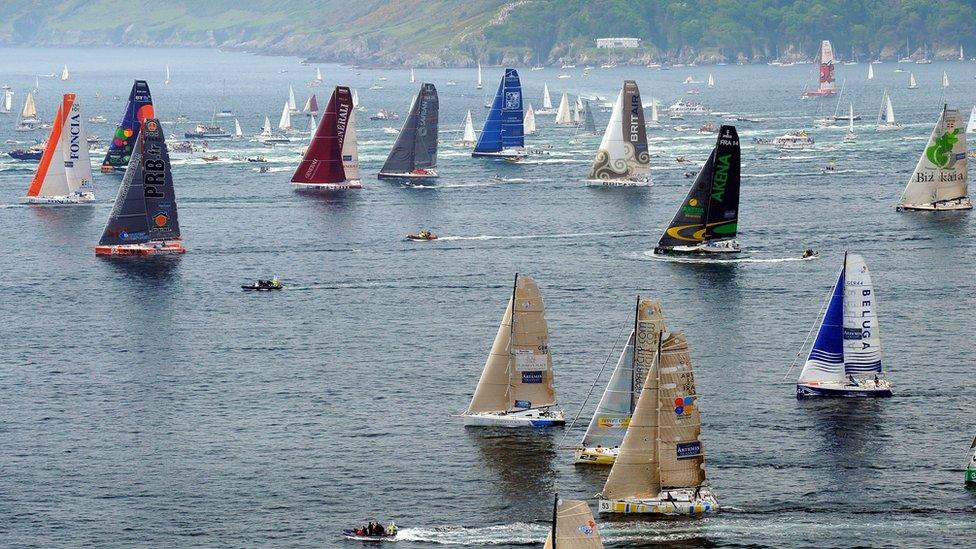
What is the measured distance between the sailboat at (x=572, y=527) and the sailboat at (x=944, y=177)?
13136 centimetres

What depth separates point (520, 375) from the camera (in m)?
99.1

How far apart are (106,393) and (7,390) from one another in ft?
24.1

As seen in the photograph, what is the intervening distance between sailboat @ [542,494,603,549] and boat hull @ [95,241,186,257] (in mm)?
106982

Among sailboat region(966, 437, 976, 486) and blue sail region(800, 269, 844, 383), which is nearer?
sailboat region(966, 437, 976, 486)

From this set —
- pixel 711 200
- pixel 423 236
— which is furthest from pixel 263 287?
pixel 711 200

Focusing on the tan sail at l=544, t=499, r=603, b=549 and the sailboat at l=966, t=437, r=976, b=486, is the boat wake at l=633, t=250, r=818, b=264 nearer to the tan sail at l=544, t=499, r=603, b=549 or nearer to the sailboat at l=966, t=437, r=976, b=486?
the sailboat at l=966, t=437, r=976, b=486

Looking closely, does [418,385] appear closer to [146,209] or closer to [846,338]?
[846,338]

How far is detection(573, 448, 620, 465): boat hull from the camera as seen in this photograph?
91.5 m

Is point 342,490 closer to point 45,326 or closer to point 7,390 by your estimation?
point 7,390

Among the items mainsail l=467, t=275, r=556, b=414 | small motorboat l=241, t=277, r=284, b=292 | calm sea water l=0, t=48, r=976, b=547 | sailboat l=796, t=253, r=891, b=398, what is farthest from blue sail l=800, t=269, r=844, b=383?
small motorboat l=241, t=277, r=284, b=292

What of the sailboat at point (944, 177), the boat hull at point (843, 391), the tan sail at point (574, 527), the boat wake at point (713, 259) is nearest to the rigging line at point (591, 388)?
the boat hull at point (843, 391)

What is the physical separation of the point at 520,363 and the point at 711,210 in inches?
2654

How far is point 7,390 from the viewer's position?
370ft

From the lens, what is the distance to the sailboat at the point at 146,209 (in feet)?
539
